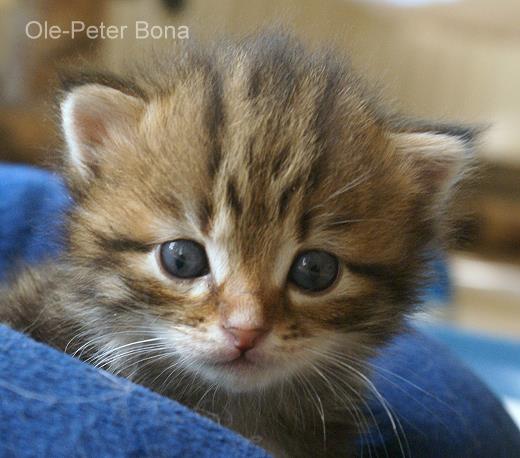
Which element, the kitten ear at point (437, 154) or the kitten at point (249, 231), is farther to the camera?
the kitten ear at point (437, 154)

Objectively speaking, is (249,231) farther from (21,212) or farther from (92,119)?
(21,212)

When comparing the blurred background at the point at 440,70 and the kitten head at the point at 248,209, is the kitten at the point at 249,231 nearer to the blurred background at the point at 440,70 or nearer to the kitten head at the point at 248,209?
the kitten head at the point at 248,209

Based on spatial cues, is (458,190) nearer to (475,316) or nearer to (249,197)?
(249,197)

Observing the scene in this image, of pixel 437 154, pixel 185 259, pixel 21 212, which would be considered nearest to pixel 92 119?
pixel 185 259

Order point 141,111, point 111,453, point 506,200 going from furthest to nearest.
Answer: point 506,200 → point 141,111 → point 111,453

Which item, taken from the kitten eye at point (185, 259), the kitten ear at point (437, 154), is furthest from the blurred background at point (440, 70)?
the kitten eye at point (185, 259)

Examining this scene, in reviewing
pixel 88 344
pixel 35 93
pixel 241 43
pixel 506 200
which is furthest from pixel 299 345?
pixel 506 200

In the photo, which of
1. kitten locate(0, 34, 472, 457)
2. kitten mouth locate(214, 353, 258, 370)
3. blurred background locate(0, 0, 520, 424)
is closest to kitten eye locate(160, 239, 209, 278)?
kitten locate(0, 34, 472, 457)

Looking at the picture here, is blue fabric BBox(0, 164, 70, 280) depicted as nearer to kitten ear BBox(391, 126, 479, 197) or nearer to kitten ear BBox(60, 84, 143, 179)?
kitten ear BBox(60, 84, 143, 179)

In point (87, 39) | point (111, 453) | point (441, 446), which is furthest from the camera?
point (87, 39)
